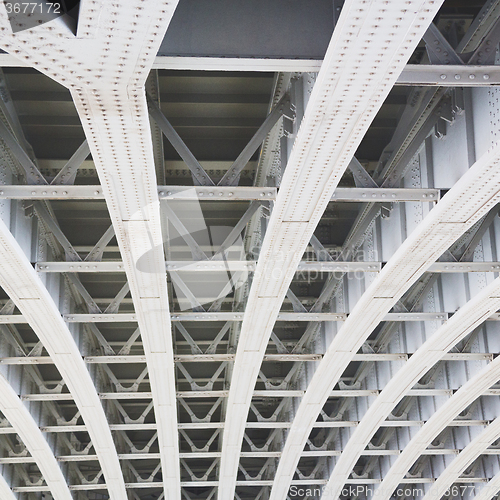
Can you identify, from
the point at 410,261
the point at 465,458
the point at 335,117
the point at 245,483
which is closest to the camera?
the point at 335,117

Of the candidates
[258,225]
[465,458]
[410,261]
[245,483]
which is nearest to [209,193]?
[258,225]

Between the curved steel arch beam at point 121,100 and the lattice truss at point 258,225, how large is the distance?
3 centimetres

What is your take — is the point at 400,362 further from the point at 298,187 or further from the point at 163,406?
the point at 298,187

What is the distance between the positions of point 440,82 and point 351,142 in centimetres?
147

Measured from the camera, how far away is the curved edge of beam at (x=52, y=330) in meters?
12.3

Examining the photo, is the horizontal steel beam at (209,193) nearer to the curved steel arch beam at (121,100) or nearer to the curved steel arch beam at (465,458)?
the curved steel arch beam at (121,100)

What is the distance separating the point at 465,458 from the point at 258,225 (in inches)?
654

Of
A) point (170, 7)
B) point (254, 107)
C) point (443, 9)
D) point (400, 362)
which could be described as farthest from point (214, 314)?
point (170, 7)

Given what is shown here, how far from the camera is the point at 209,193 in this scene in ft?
34.6

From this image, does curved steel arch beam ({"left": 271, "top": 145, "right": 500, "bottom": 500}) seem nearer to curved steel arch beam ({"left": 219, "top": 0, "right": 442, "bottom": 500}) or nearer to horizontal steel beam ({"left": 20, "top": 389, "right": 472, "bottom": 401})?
horizontal steel beam ({"left": 20, "top": 389, "right": 472, "bottom": 401})

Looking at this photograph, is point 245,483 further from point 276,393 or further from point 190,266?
point 190,266

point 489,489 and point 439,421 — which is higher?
point 439,421

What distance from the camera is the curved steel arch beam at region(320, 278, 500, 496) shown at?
14.8m

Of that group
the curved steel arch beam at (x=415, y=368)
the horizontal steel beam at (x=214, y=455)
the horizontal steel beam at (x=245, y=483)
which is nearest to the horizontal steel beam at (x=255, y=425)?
the curved steel arch beam at (x=415, y=368)
